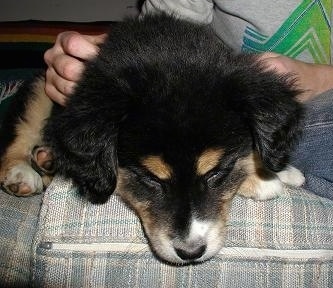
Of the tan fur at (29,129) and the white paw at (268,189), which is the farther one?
the tan fur at (29,129)

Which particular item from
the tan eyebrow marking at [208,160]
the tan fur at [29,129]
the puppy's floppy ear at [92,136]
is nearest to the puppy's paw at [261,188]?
the tan eyebrow marking at [208,160]

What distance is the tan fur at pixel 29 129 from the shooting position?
217cm

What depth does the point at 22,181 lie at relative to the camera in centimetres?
189

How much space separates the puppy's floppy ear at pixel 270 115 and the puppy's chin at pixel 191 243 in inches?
11.4

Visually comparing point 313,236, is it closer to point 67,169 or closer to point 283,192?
point 283,192

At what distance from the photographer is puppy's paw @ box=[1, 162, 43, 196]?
187 centimetres

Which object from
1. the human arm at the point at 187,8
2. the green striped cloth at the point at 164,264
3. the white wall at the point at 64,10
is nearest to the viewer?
the green striped cloth at the point at 164,264

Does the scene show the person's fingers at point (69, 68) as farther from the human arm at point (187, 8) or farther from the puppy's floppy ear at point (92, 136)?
the human arm at point (187, 8)

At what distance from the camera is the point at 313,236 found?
142cm

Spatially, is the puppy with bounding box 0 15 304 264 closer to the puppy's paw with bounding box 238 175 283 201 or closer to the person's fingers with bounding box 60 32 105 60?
the puppy's paw with bounding box 238 175 283 201

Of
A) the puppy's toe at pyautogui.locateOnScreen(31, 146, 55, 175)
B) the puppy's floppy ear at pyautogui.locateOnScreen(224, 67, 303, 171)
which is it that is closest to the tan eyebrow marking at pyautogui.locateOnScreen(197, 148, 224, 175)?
the puppy's floppy ear at pyautogui.locateOnScreen(224, 67, 303, 171)

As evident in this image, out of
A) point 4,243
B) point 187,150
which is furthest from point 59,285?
point 187,150

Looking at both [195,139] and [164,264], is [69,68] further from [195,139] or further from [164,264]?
[164,264]

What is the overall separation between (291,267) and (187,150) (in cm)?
50
